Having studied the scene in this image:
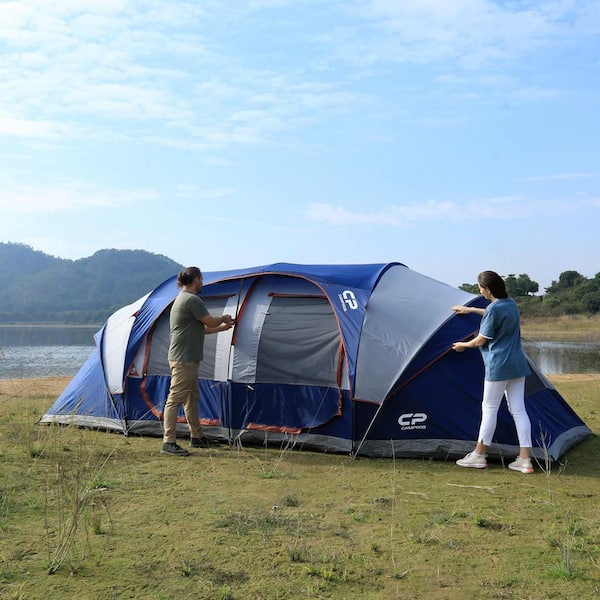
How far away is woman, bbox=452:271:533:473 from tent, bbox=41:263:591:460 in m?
0.30

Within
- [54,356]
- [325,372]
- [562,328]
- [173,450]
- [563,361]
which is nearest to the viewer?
[173,450]

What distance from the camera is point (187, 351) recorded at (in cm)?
679

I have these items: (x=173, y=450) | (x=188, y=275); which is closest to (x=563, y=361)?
(x=188, y=275)

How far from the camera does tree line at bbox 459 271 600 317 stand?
161ft

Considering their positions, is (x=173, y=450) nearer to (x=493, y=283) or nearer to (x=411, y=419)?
(x=411, y=419)

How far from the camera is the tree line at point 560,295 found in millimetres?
49000

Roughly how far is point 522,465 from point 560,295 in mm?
52104

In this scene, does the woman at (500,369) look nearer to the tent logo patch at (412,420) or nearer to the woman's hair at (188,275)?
the tent logo patch at (412,420)

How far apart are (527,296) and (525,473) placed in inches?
2160

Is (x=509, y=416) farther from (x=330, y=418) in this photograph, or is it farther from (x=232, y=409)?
(x=232, y=409)

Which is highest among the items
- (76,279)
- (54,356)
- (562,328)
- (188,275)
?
(76,279)

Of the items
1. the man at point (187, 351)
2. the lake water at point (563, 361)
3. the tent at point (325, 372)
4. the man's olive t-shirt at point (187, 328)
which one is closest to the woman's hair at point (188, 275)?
the man at point (187, 351)

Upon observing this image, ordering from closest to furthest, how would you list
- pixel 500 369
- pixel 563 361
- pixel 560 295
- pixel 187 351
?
pixel 500 369 < pixel 187 351 < pixel 563 361 < pixel 560 295

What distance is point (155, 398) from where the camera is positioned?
7.68 meters
